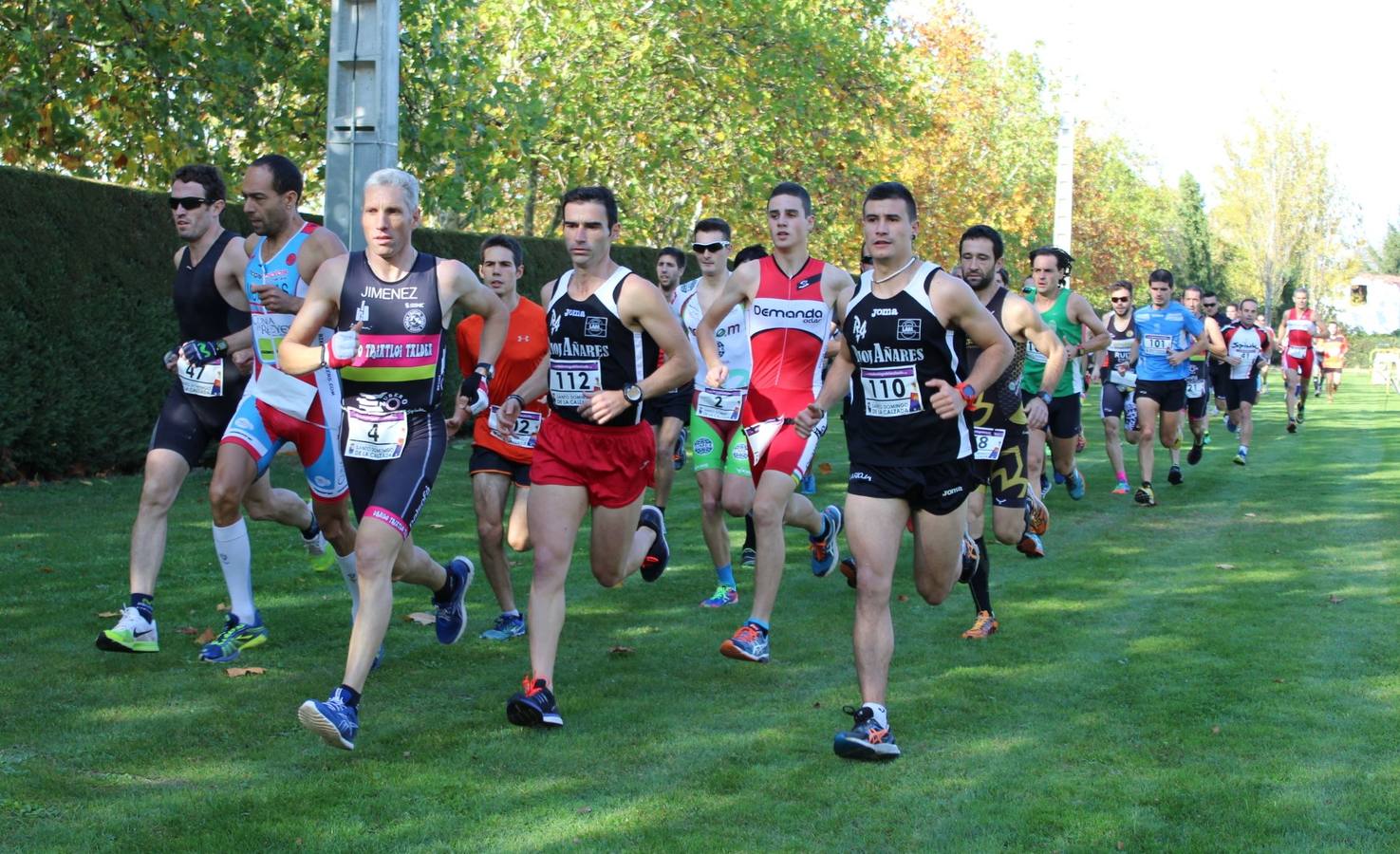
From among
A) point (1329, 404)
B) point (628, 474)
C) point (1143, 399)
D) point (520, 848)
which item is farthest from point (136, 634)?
point (1329, 404)

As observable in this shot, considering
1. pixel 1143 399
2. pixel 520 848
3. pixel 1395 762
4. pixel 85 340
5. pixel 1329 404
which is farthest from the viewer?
pixel 1329 404

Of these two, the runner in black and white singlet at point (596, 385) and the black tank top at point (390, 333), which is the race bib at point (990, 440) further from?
the black tank top at point (390, 333)

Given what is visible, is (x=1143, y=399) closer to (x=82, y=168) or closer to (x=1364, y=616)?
(x=1364, y=616)

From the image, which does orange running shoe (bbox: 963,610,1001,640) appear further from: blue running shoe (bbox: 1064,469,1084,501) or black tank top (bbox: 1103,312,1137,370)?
black tank top (bbox: 1103,312,1137,370)

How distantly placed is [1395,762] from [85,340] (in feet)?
38.6

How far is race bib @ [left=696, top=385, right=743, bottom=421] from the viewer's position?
9.27 meters

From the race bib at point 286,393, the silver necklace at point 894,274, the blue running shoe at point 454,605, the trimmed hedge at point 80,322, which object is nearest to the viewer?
the silver necklace at point 894,274

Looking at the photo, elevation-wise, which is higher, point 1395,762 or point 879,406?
point 879,406

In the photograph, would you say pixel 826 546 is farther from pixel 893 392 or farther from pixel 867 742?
pixel 867 742

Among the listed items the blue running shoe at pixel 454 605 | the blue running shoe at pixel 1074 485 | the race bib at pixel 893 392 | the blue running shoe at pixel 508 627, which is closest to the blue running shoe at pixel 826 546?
the blue running shoe at pixel 508 627

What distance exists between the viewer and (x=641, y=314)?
260 inches

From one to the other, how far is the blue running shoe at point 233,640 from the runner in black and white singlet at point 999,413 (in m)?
3.55

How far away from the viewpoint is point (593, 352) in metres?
6.66

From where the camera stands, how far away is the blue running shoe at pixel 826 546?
31.8 ft
